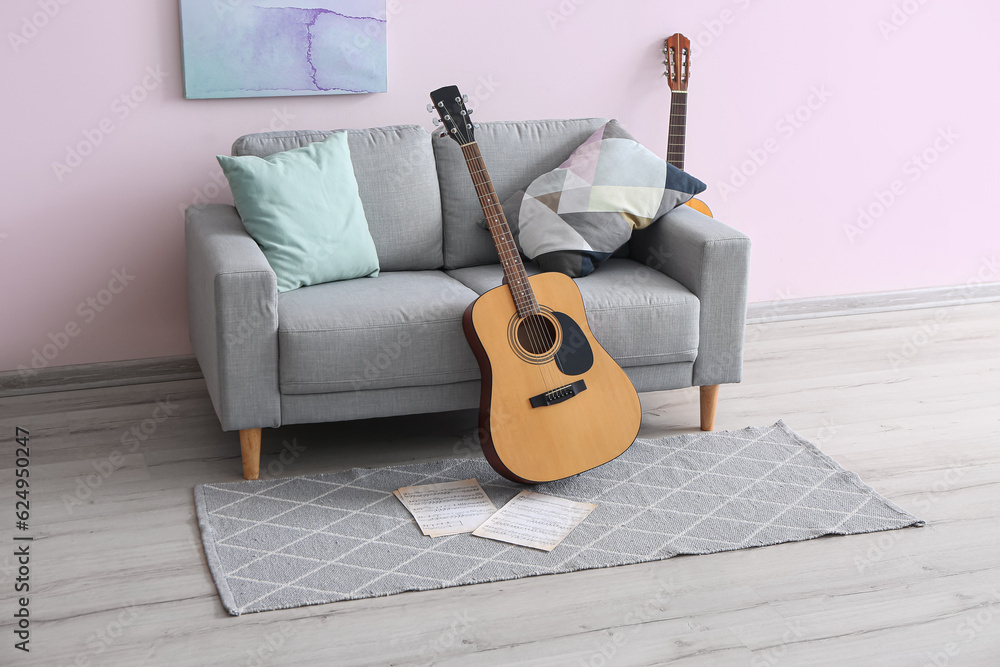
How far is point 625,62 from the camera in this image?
3.38 meters

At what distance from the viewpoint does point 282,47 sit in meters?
2.98

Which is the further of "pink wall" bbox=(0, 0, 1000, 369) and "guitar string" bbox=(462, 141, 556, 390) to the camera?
"pink wall" bbox=(0, 0, 1000, 369)

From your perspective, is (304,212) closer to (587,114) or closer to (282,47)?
(282,47)

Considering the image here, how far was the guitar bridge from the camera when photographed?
2371 millimetres

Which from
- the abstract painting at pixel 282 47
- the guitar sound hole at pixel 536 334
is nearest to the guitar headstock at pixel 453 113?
the guitar sound hole at pixel 536 334

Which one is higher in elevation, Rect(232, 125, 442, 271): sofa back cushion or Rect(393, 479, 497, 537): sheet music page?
Rect(232, 125, 442, 271): sofa back cushion

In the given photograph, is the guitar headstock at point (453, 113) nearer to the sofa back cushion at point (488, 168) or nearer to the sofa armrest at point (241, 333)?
the sofa back cushion at point (488, 168)

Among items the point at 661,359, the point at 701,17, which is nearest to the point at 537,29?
the point at 701,17

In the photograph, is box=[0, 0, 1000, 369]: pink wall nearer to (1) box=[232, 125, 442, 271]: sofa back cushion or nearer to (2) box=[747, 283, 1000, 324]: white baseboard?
(2) box=[747, 283, 1000, 324]: white baseboard

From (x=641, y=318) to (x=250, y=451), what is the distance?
110 centimetres

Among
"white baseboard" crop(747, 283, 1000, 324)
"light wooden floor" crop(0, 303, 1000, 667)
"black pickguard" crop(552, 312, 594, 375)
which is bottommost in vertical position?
"light wooden floor" crop(0, 303, 1000, 667)

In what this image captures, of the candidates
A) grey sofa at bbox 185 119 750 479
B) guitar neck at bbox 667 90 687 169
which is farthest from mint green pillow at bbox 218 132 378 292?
guitar neck at bbox 667 90 687 169

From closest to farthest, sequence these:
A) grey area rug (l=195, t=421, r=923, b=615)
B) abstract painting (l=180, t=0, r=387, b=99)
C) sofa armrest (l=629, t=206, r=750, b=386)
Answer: grey area rug (l=195, t=421, r=923, b=615) → sofa armrest (l=629, t=206, r=750, b=386) → abstract painting (l=180, t=0, r=387, b=99)

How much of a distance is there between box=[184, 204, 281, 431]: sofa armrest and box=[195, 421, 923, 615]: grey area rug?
21cm
